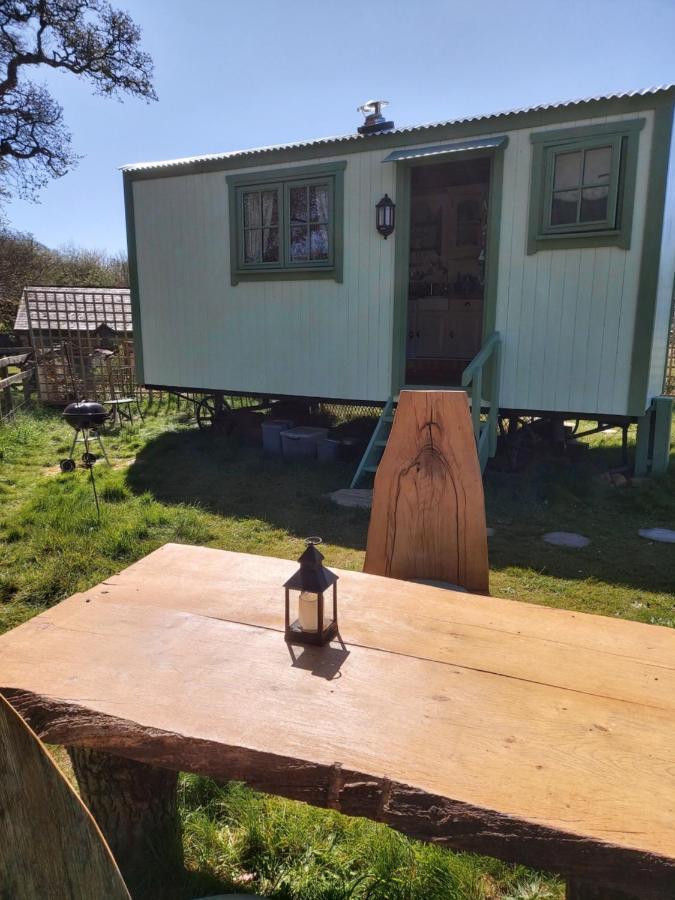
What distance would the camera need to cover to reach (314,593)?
4.89 ft

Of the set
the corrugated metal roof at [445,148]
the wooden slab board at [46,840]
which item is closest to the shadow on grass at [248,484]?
the corrugated metal roof at [445,148]

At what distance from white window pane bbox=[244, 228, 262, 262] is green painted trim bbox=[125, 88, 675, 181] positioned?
0.72 metres

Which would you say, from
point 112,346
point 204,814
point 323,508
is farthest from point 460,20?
point 112,346

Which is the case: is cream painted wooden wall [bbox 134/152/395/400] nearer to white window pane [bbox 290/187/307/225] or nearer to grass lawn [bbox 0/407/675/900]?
white window pane [bbox 290/187/307/225]

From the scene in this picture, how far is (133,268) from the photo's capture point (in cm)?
792

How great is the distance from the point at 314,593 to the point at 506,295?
5028mm

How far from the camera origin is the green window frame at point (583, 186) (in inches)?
203

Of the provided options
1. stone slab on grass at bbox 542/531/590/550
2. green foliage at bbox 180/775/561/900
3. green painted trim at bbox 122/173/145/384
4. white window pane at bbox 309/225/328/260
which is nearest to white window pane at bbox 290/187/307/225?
white window pane at bbox 309/225/328/260

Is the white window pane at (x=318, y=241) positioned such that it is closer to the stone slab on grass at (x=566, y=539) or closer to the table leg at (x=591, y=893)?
the stone slab on grass at (x=566, y=539)

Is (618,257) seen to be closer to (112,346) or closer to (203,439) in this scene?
(203,439)

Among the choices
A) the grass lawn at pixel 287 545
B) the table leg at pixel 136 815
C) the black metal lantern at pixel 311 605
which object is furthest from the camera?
the grass lawn at pixel 287 545

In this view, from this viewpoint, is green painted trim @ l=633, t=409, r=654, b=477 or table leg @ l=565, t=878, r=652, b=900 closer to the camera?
table leg @ l=565, t=878, r=652, b=900

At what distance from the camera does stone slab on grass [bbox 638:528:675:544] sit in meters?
4.60

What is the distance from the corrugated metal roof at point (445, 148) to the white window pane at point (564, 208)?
0.73 meters
